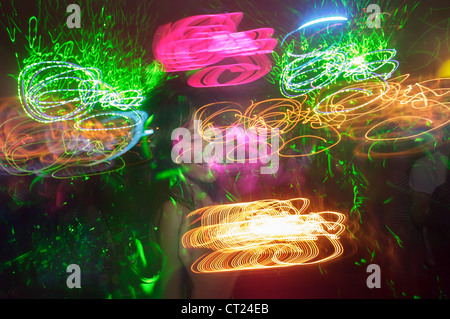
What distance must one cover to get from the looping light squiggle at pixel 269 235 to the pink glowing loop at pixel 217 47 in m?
0.81

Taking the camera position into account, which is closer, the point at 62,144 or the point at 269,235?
the point at 269,235

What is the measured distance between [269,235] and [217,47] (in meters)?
1.19

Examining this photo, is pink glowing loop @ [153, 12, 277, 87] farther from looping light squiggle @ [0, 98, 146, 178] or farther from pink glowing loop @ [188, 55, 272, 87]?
looping light squiggle @ [0, 98, 146, 178]

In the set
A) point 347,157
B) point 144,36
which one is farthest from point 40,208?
point 347,157

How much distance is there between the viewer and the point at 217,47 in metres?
1.84

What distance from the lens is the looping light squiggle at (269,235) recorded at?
1.82m

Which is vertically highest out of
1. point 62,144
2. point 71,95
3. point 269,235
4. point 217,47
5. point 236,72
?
point 217,47

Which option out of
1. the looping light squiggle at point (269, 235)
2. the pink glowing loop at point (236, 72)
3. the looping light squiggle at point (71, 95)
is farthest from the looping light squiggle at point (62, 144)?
the looping light squiggle at point (269, 235)

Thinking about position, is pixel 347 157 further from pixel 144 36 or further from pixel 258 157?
pixel 144 36

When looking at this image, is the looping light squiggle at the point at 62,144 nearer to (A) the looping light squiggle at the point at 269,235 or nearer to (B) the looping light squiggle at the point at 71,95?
(B) the looping light squiggle at the point at 71,95

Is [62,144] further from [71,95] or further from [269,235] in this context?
[269,235]

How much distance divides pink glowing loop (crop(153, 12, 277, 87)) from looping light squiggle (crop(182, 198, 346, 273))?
81cm

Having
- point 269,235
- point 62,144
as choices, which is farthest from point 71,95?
point 269,235

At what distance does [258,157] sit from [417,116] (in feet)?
3.14
